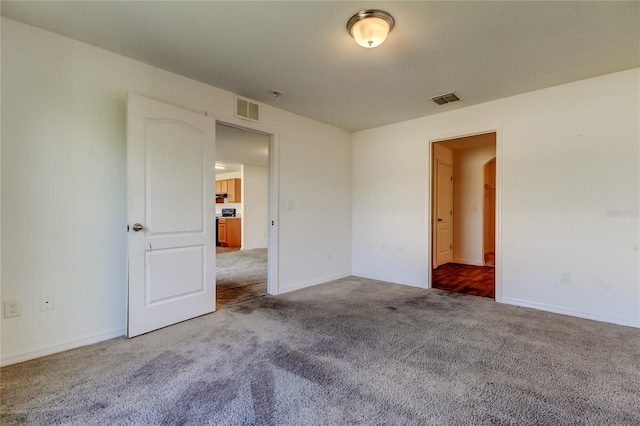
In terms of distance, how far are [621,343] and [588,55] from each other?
2379 mm

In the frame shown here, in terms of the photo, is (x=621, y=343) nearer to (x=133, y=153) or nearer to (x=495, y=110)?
(x=495, y=110)

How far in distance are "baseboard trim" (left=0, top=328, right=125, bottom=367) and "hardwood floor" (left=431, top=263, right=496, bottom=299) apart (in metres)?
3.78

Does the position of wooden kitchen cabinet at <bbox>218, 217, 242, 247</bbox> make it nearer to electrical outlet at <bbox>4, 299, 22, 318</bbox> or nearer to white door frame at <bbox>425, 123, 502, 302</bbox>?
white door frame at <bbox>425, 123, 502, 302</bbox>

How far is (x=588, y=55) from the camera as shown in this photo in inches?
98.3

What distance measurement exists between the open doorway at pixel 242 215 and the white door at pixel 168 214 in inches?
23.3

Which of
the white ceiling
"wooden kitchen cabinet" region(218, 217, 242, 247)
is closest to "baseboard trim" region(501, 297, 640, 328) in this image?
the white ceiling

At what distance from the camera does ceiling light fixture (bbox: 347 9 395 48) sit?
1.96 meters

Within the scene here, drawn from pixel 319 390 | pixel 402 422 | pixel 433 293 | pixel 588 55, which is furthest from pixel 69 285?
pixel 588 55

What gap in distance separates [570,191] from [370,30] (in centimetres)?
264

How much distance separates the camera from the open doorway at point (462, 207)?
550 cm

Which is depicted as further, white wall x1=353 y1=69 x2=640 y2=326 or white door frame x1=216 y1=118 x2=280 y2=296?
white door frame x1=216 y1=118 x2=280 y2=296

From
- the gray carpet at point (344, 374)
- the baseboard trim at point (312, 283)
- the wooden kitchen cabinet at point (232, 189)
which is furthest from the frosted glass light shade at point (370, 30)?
the wooden kitchen cabinet at point (232, 189)

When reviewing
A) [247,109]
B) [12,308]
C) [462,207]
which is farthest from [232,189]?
[12,308]

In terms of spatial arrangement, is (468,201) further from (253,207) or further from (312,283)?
(253,207)
